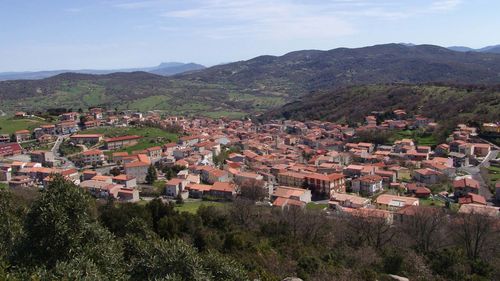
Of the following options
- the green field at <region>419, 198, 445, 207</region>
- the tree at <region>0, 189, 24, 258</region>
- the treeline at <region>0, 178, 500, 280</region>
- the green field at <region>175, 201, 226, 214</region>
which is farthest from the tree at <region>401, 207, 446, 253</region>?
the tree at <region>0, 189, 24, 258</region>

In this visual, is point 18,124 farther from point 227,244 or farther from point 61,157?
point 227,244

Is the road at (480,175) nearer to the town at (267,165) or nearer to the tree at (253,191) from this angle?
the town at (267,165)

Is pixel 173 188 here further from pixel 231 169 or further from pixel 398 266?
pixel 398 266

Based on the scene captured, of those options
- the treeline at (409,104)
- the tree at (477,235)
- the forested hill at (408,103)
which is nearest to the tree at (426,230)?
the tree at (477,235)

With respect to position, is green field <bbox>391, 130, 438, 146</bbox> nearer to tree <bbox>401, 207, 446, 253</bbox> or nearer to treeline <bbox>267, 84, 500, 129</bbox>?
treeline <bbox>267, 84, 500, 129</bbox>

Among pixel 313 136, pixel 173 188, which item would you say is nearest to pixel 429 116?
pixel 313 136
